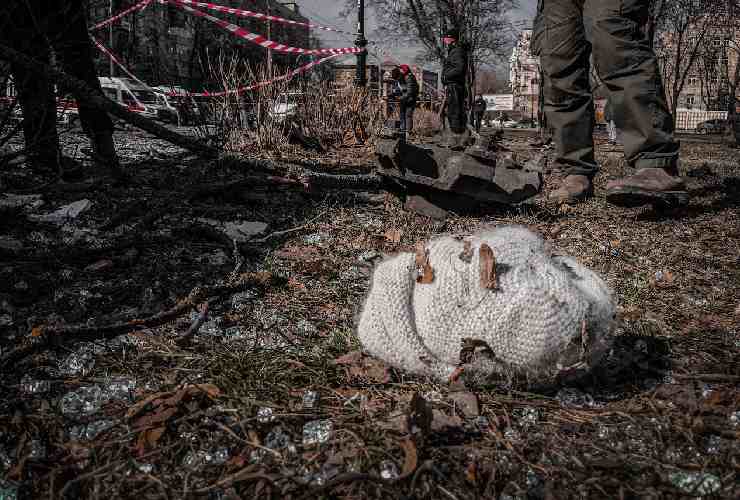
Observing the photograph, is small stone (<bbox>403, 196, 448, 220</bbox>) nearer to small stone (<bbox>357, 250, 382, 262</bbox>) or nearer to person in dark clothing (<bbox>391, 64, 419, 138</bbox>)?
small stone (<bbox>357, 250, 382, 262</bbox>)

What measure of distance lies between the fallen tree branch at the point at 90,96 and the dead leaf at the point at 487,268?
1.99m

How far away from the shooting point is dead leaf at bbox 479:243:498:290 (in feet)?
3.63

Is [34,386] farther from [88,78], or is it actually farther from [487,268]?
[88,78]

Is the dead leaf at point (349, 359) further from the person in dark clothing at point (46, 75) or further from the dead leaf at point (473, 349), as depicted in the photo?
the person in dark clothing at point (46, 75)

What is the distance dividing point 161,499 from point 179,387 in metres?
0.36

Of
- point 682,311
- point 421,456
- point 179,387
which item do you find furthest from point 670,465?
point 179,387

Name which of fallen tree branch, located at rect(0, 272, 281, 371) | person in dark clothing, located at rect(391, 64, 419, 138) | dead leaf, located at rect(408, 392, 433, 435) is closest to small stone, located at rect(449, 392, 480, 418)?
dead leaf, located at rect(408, 392, 433, 435)

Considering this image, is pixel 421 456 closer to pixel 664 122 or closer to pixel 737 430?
pixel 737 430

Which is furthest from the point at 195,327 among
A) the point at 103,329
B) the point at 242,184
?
the point at 242,184

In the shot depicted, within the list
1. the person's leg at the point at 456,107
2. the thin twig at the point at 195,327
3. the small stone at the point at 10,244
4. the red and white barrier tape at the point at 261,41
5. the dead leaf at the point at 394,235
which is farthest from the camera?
the person's leg at the point at 456,107

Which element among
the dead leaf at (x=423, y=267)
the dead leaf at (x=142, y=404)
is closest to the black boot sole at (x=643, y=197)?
the dead leaf at (x=423, y=267)

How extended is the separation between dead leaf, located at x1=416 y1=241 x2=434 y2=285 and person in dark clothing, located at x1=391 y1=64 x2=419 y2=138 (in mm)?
11135

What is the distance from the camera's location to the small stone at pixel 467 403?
1.10 meters

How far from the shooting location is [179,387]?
1.22 metres
